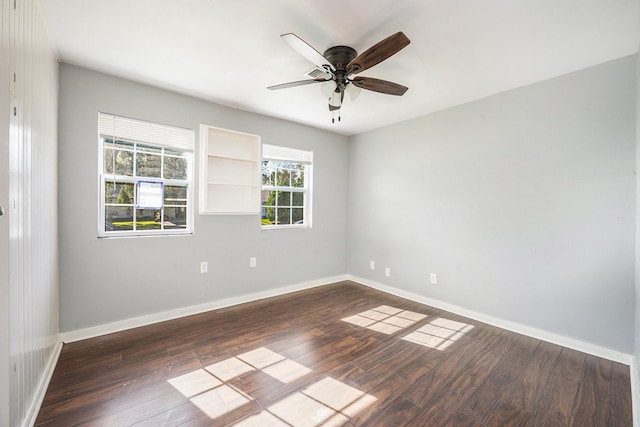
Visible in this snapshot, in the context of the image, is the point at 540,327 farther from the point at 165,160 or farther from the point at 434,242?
the point at 165,160

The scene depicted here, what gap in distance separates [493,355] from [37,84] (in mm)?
4013

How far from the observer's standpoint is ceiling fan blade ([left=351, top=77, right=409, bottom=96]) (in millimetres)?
2182

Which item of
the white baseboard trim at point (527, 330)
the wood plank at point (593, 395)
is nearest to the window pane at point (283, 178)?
the white baseboard trim at point (527, 330)

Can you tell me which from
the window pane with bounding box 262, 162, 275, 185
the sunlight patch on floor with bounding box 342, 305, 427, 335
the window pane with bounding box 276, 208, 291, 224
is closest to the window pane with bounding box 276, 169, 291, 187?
the window pane with bounding box 262, 162, 275, 185

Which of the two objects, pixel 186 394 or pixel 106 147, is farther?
pixel 106 147

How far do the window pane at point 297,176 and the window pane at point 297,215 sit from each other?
15.1 inches

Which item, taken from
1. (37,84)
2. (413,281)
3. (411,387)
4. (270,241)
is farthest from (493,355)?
(37,84)

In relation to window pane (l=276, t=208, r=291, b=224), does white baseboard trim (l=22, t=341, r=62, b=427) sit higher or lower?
lower

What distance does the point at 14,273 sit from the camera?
135 centimetres

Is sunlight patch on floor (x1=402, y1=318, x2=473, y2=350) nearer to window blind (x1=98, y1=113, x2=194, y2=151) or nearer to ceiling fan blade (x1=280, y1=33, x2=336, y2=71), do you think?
ceiling fan blade (x1=280, y1=33, x2=336, y2=71)

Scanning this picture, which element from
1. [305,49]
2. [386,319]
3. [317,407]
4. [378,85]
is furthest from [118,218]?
[386,319]

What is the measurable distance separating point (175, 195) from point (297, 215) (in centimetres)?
177

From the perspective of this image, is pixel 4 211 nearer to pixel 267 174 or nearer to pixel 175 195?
pixel 175 195

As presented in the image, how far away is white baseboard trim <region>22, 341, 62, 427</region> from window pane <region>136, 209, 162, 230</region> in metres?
1.21
